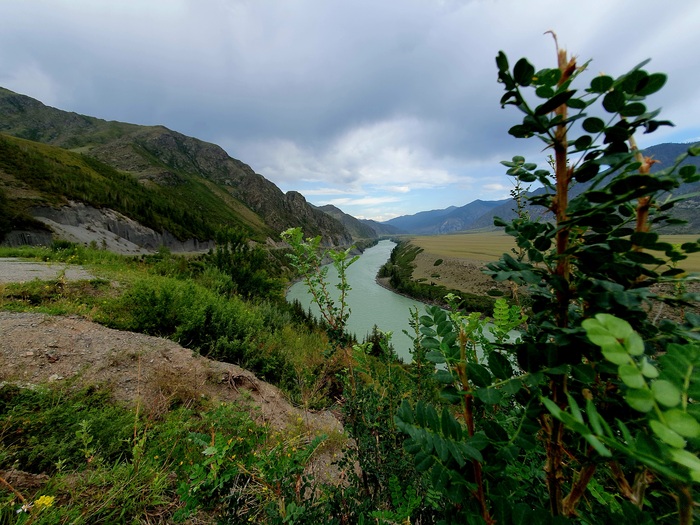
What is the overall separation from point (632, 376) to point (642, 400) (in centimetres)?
5

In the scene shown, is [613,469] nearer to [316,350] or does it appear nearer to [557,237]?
[557,237]

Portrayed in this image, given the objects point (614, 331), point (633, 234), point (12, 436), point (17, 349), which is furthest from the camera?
point (17, 349)

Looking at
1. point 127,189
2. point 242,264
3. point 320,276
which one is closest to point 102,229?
point 127,189

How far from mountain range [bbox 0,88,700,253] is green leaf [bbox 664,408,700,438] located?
528 millimetres

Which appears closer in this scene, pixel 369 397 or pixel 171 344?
pixel 369 397

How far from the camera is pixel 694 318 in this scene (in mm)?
1042

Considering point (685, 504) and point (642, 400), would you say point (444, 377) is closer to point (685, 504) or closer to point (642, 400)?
point (642, 400)

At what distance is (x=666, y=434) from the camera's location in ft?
2.22

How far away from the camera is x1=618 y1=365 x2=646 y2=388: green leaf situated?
704 mm

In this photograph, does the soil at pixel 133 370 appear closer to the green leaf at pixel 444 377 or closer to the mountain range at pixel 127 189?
the green leaf at pixel 444 377

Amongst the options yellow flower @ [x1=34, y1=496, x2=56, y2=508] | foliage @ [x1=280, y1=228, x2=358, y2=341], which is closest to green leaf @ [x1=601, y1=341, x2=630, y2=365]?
foliage @ [x1=280, y1=228, x2=358, y2=341]

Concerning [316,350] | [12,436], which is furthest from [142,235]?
[12,436]

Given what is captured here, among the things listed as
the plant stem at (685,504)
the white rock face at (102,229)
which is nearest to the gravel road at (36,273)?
the plant stem at (685,504)

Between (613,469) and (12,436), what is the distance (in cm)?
413
